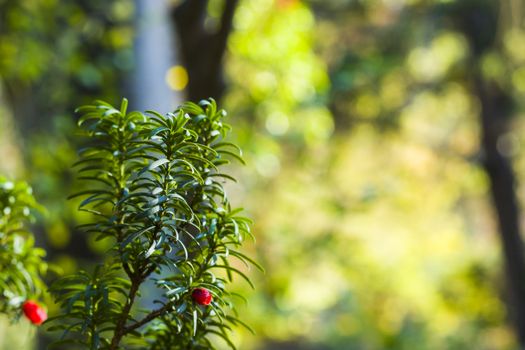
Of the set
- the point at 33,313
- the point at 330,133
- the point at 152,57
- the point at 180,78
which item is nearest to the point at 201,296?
the point at 33,313

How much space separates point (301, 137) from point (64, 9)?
1.45 metres

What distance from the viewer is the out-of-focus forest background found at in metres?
3.12

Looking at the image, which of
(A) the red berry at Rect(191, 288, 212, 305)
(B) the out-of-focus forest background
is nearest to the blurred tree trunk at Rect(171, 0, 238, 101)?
(B) the out-of-focus forest background

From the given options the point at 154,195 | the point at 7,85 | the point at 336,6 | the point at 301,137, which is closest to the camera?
the point at 154,195

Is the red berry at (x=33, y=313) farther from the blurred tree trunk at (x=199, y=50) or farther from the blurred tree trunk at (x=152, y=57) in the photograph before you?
the blurred tree trunk at (x=199, y=50)

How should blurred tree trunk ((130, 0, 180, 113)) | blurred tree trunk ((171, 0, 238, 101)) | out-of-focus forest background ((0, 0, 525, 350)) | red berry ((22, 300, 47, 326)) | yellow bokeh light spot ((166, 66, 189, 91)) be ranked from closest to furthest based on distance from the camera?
1. red berry ((22, 300, 47, 326))
2. blurred tree trunk ((130, 0, 180, 113))
3. blurred tree trunk ((171, 0, 238, 101))
4. yellow bokeh light spot ((166, 66, 189, 91))
5. out-of-focus forest background ((0, 0, 525, 350))

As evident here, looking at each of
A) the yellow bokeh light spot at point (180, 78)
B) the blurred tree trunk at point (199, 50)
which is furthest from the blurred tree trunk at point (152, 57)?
the yellow bokeh light spot at point (180, 78)

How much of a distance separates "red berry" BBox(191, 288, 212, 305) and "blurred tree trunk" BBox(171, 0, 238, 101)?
1856 mm

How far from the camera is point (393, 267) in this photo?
30.5 feet

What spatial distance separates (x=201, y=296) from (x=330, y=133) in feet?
19.8

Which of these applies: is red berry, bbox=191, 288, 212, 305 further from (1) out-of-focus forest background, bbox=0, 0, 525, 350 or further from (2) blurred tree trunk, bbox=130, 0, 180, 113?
(2) blurred tree trunk, bbox=130, 0, 180, 113

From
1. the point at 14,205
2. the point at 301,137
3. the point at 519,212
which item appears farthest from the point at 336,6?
the point at 14,205

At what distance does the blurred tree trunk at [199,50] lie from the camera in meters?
2.70

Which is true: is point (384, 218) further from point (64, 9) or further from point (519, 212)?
point (64, 9)
